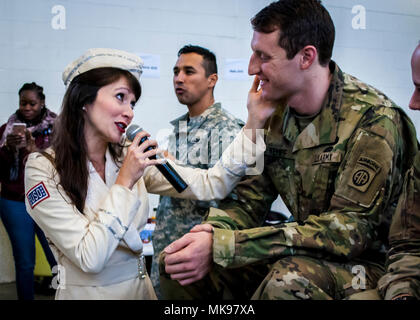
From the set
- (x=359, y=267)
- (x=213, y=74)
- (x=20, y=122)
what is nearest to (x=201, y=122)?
(x=213, y=74)

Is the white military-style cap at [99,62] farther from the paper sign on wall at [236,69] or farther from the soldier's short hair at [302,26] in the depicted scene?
the paper sign on wall at [236,69]

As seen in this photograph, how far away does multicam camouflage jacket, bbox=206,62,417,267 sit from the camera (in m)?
1.11

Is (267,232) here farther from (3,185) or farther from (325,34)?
(3,185)

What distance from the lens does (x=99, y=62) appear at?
1.29 metres

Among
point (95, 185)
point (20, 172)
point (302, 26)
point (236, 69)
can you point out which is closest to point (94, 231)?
point (95, 185)

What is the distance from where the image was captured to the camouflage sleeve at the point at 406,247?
3.07 ft

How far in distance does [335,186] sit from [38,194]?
82 centimetres

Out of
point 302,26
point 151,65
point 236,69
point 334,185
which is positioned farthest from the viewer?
point 236,69

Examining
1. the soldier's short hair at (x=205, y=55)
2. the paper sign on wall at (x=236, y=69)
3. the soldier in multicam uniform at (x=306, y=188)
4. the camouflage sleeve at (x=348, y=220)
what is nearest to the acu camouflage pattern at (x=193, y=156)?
the soldier's short hair at (x=205, y=55)

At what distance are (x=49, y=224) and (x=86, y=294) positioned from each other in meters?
0.23

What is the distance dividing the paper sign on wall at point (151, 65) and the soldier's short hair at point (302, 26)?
152cm

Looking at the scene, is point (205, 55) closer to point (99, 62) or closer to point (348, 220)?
point (99, 62)

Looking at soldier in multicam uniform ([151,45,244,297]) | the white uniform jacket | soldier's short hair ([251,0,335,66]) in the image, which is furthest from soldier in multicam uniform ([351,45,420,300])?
soldier in multicam uniform ([151,45,244,297])

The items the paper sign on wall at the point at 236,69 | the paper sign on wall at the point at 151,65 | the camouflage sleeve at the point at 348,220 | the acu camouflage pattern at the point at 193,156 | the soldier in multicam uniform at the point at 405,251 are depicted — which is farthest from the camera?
the paper sign on wall at the point at 236,69
